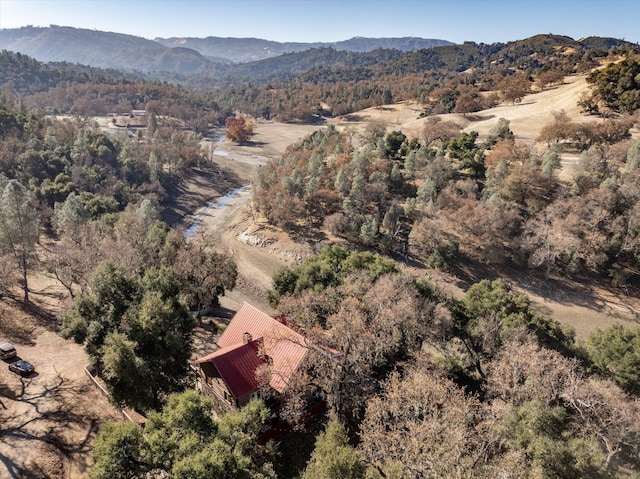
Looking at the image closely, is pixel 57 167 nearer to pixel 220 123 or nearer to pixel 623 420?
pixel 623 420

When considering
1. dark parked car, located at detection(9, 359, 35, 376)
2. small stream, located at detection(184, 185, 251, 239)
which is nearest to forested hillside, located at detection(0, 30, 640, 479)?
dark parked car, located at detection(9, 359, 35, 376)

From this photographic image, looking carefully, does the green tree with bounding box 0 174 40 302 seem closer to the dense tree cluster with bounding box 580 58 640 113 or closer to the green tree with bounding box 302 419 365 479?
the green tree with bounding box 302 419 365 479

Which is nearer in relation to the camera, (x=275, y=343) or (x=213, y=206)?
(x=275, y=343)

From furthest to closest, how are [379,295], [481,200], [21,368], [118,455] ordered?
1. [481,200]
2. [21,368]
3. [379,295]
4. [118,455]

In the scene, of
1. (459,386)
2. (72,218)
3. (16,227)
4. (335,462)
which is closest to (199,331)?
(16,227)

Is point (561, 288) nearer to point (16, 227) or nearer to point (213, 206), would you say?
point (16, 227)

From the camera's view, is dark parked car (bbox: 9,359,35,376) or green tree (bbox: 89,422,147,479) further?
dark parked car (bbox: 9,359,35,376)

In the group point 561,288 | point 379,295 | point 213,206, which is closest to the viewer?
point 379,295
